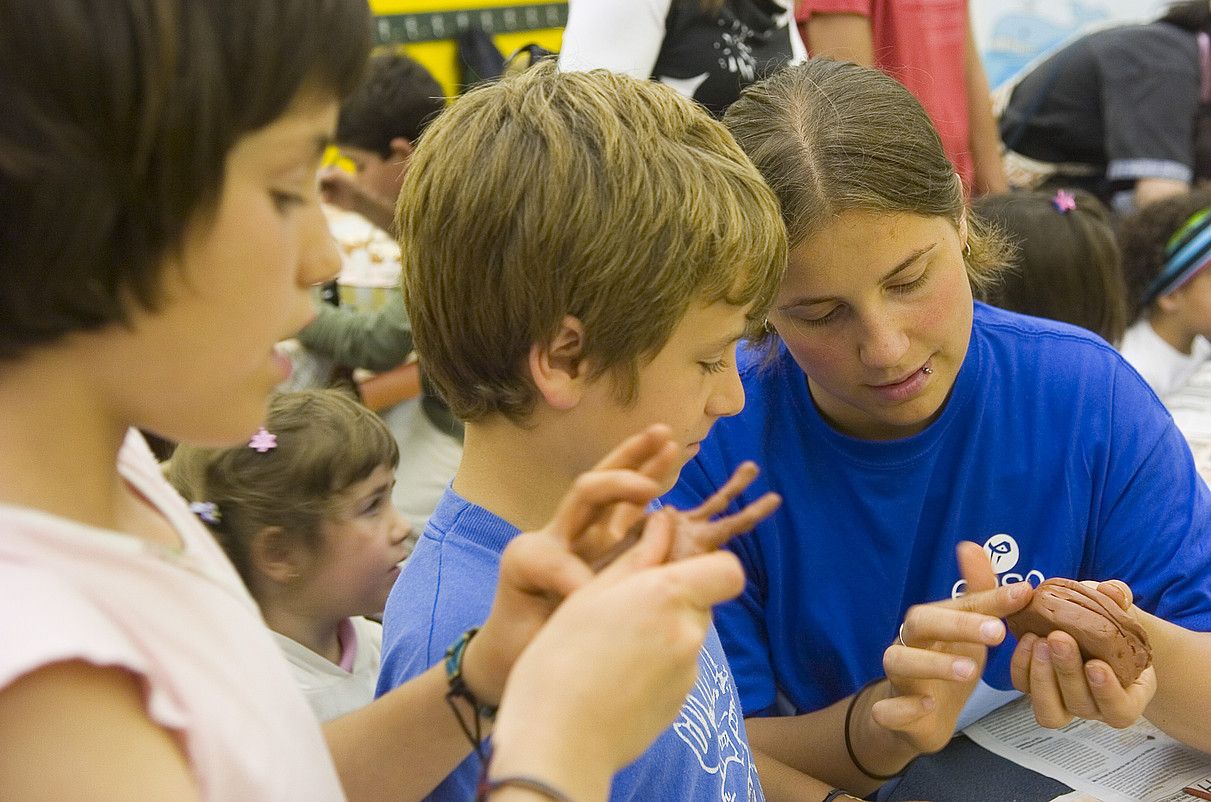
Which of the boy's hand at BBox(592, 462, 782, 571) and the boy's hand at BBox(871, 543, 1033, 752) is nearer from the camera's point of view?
the boy's hand at BBox(592, 462, 782, 571)

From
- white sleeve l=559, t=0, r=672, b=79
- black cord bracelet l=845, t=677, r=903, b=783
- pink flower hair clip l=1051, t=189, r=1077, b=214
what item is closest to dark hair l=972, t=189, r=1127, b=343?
pink flower hair clip l=1051, t=189, r=1077, b=214

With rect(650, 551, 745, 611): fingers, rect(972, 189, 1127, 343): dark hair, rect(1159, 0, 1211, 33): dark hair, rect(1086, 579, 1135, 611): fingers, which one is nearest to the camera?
rect(650, 551, 745, 611): fingers

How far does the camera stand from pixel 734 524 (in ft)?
2.22

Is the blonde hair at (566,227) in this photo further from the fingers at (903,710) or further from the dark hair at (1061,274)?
the dark hair at (1061,274)

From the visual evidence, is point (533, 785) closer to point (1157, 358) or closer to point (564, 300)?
point (564, 300)

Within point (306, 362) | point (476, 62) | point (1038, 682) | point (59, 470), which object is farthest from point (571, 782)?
point (476, 62)

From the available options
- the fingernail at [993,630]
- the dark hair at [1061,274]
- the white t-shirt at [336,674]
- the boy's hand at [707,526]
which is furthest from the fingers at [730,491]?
the dark hair at [1061,274]

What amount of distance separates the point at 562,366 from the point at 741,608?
52 centimetres

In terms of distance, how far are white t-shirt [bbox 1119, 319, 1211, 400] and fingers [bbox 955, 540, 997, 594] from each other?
1690 millimetres

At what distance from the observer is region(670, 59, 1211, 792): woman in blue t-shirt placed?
1229 millimetres

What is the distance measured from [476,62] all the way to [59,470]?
3.71 meters

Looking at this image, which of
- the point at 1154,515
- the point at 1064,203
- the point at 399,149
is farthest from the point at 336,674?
the point at 1064,203

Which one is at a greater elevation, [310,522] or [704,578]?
[704,578]

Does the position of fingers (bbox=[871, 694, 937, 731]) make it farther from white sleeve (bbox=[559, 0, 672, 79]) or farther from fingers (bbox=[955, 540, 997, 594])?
white sleeve (bbox=[559, 0, 672, 79])
